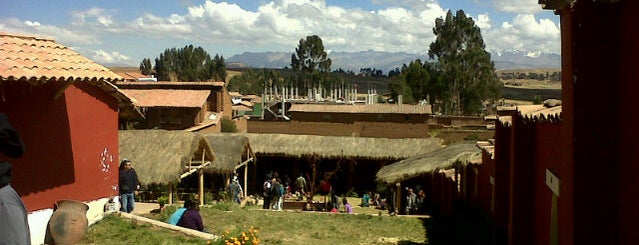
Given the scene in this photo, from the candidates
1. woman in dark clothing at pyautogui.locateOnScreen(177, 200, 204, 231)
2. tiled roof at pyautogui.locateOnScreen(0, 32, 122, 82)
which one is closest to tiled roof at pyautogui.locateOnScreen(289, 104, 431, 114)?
woman in dark clothing at pyautogui.locateOnScreen(177, 200, 204, 231)

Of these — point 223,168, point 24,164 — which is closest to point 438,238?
point 24,164

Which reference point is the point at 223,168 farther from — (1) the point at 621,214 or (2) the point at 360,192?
(1) the point at 621,214

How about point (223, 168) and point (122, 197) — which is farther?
point (223, 168)

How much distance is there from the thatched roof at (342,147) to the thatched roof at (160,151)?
7868 mm

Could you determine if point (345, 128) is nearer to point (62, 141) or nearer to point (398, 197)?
point (398, 197)

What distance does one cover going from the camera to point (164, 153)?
22312 mm

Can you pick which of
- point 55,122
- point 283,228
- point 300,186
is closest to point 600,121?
point 55,122

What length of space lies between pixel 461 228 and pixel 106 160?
752 centimetres

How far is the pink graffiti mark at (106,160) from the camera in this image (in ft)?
42.2

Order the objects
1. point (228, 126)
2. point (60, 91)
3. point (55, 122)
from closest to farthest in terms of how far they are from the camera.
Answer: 1. point (60, 91)
2. point (55, 122)
3. point (228, 126)

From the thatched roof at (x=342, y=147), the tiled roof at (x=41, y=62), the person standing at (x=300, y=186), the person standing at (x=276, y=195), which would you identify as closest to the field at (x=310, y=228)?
the tiled roof at (x=41, y=62)

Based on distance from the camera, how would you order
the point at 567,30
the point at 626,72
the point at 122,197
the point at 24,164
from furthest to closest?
the point at 122,197, the point at 24,164, the point at 567,30, the point at 626,72

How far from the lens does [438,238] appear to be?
14422mm

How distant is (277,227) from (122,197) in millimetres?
3529
